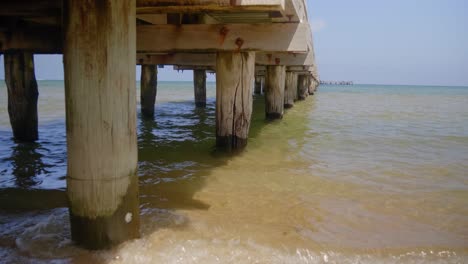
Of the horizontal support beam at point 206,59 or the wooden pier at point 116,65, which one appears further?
the horizontal support beam at point 206,59

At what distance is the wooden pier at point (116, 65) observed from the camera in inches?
86.9

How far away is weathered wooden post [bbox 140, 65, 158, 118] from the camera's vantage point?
32.0 ft

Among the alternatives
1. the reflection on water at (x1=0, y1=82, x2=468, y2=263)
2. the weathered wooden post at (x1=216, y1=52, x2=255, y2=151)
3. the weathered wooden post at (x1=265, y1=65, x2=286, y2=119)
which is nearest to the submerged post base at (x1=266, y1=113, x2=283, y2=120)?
the weathered wooden post at (x1=265, y1=65, x2=286, y2=119)

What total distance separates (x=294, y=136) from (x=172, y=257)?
5.48m

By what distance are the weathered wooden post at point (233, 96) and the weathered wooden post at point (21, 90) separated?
304 centimetres

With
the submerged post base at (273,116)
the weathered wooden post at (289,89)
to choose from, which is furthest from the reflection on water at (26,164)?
the weathered wooden post at (289,89)

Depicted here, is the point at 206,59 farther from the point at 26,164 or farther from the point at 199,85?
the point at 199,85

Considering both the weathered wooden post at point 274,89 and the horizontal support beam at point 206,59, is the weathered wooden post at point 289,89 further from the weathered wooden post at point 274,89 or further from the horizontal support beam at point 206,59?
the horizontal support beam at point 206,59

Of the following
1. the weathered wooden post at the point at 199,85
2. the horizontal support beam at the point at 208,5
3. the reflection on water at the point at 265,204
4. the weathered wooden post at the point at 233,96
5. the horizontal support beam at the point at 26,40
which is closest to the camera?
the reflection on water at the point at 265,204

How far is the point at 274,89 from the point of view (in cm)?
925

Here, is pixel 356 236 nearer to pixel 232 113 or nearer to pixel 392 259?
pixel 392 259

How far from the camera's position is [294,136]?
773cm

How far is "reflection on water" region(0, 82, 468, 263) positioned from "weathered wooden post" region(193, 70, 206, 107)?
733 centimetres

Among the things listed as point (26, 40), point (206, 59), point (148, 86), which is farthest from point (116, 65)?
point (148, 86)
